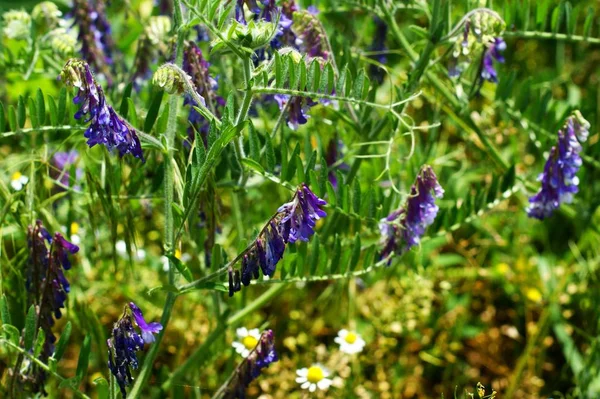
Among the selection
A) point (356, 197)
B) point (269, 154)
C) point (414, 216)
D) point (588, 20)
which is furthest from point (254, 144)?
point (588, 20)

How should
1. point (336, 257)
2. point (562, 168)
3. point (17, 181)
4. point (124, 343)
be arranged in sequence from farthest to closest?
point (17, 181)
point (562, 168)
point (336, 257)
point (124, 343)

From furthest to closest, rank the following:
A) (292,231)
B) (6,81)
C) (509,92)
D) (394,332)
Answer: (6,81)
(394,332)
(509,92)
(292,231)

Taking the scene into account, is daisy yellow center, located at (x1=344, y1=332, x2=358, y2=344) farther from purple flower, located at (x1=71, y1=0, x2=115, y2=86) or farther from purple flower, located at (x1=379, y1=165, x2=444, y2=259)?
purple flower, located at (x1=71, y1=0, x2=115, y2=86)

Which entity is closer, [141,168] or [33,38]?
[141,168]

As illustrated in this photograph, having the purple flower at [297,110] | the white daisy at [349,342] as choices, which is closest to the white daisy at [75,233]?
the white daisy at [349,342]

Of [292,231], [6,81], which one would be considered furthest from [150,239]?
[292,231]

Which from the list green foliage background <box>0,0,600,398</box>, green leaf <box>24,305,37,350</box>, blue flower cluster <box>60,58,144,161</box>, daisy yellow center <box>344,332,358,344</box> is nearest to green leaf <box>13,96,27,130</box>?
green foliage background <box>0,0,600,398</box>

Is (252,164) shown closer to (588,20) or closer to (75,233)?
(75,233)

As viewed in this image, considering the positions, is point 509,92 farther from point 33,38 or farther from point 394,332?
point 33,38
